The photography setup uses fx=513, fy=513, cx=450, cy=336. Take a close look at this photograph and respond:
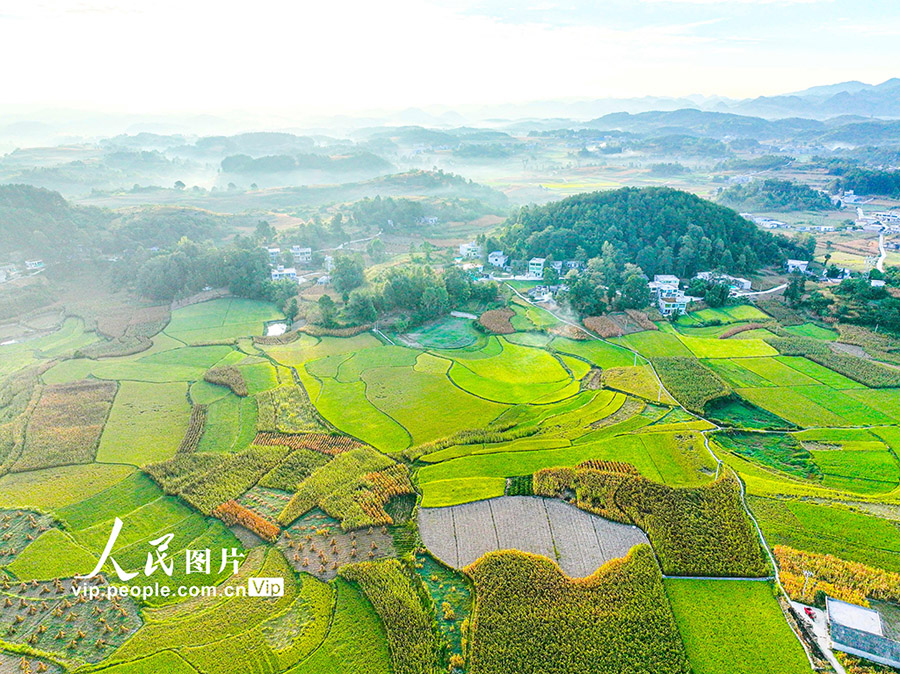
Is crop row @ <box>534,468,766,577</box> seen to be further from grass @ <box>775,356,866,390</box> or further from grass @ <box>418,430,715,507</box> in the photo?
grass @ <box>775,356,866,390</box>

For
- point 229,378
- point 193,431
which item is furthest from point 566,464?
point 229,378

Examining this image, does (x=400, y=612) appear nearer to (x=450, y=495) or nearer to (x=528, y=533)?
(x=528, y=533)

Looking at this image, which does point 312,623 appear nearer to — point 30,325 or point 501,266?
point 30,325

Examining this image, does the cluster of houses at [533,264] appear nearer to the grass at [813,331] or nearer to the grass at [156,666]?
the grass at [813,331]

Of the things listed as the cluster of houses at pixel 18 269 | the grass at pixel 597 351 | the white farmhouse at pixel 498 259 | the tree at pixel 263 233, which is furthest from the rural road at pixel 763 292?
the cluster of houses at pixel 18 269

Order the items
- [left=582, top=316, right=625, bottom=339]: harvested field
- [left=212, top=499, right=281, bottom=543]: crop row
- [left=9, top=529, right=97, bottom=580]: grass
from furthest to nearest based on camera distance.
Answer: [left=582, top=316, right=625, bottom=339]: harvested field → [left=212, top=499, right=281, bottom=543]: crop row → [left=9, top=529, right=97, bottom=580]: grass

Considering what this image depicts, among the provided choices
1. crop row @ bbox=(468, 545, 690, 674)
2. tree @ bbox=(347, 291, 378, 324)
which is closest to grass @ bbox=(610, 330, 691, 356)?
tree @ bbox=(347, 291, 378, 324)
